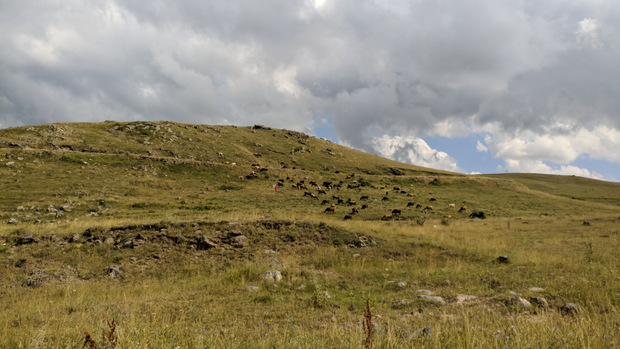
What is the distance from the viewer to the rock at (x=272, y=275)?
453 inches

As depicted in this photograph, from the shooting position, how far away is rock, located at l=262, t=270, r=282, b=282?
11.5m

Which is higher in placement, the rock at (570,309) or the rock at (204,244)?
the rock at (570,309)

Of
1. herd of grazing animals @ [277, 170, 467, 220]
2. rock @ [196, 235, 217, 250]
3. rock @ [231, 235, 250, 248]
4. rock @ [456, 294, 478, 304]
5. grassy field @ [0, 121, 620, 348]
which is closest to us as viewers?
grassy field @ [0, 121, 620, 348]

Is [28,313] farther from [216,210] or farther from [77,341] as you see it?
[216,210]

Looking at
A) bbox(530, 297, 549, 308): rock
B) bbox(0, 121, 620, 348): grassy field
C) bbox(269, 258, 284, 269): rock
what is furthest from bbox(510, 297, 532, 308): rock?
bbox(269, 258, 284, 269): rock

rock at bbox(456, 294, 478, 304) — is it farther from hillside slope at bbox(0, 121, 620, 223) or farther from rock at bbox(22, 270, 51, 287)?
Result: hillside slope at bbox(0, 121, 620, 223)

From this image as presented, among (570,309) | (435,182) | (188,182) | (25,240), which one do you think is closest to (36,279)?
(25,240)

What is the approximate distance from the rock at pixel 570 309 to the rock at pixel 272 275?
8.63m

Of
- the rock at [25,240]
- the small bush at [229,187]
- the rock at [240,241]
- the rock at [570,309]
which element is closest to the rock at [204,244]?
the rock at [240,241]

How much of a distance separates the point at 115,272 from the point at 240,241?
18.9 ft

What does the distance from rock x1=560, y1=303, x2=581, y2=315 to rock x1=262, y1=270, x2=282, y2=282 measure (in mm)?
8625

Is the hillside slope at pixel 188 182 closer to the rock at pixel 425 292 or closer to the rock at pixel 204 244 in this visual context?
the rock at pixel 204 244

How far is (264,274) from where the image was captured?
11.8 meters

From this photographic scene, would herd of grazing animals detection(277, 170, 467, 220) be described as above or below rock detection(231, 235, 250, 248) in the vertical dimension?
above
